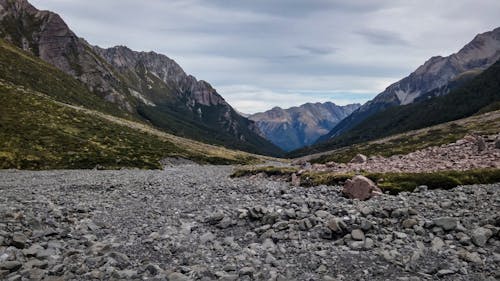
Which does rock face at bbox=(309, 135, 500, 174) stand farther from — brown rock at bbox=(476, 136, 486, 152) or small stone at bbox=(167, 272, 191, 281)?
small stone at bbox=(167, 272, 191, 281)

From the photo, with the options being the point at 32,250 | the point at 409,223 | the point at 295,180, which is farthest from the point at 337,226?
the point at 295,180

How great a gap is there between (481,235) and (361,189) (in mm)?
10233

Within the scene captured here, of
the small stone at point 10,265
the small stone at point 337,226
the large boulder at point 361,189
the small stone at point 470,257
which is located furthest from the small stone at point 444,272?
the small stone at point 10,265

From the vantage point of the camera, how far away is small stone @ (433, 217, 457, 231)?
18.5 metres

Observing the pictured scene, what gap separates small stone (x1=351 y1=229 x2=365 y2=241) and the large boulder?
304 inches

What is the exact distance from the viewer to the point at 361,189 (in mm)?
27000

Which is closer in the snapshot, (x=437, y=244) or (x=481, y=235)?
(x=481, y=235)

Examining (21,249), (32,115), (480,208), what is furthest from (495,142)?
(32,115)

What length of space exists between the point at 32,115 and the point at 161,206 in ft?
328

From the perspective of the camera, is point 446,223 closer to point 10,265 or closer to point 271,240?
point 271,240

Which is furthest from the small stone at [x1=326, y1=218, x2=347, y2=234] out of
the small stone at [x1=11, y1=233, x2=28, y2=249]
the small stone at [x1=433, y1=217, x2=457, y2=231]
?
the small stone at [x1=11, y1=233, x2=28, y2=249]

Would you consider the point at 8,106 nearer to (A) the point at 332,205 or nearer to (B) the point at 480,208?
(A) the point at 332,205

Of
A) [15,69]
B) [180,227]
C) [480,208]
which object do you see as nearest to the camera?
[480,208]

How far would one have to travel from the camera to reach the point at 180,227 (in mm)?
23062
